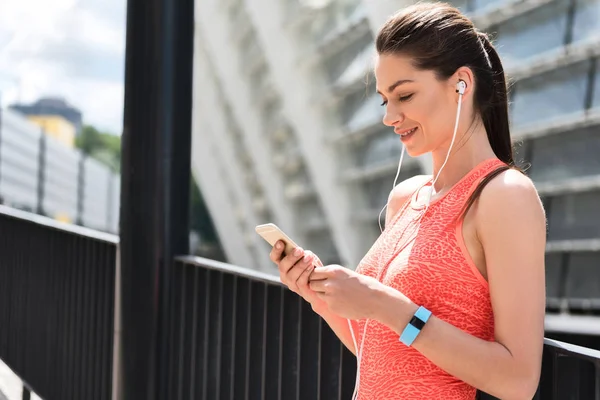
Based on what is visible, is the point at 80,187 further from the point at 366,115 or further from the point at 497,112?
the point at 497,112

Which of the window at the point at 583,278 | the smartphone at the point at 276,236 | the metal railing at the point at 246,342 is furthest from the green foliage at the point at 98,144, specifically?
the smartphone at the point at 276,236

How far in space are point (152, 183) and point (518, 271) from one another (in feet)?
8.56

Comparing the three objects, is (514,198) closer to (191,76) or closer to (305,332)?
(305,332)

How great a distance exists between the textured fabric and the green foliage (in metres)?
93.8

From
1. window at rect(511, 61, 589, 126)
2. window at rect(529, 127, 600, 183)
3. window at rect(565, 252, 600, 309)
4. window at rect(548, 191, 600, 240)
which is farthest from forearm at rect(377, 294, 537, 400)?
window at rect(565, 252, 600, 309)

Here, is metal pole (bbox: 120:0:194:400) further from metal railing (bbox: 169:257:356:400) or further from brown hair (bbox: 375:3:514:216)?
brown hair (bbox: 375:3:514:216)

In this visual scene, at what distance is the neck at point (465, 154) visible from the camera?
1.90 m

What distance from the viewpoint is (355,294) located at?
1728mm

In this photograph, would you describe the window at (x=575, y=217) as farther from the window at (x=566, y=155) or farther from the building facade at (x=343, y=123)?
the window at (x=566, y=155)

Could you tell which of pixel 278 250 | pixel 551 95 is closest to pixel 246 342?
pixel 278 250

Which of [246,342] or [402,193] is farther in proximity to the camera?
[246,342]

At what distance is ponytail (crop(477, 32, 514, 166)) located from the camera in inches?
75.4

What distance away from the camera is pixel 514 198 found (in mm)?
1646

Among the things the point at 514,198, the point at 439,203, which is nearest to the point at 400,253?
the point at 439,203
